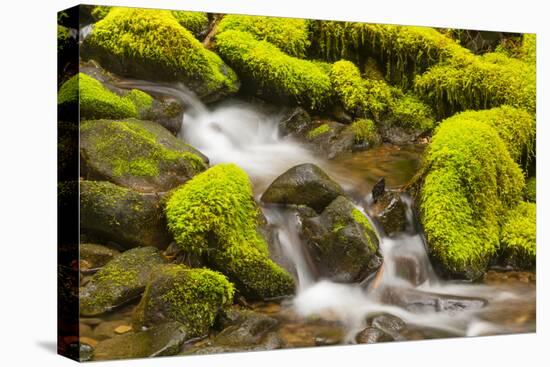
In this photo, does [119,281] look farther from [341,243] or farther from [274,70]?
[274,70]

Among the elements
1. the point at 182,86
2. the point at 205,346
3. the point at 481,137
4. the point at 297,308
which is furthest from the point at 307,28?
the point at 205,346

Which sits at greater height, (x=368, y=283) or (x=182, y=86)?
(x=182, y=86)

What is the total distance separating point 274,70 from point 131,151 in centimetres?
128

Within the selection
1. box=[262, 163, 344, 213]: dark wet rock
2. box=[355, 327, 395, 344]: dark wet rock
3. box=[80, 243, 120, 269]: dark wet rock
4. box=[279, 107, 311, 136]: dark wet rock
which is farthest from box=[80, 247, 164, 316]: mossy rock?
box=[355, 327, 395, 344]: dark wet rock

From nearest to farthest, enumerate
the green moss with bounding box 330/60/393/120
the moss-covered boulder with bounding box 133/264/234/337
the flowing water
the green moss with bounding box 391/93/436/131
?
the moss-covered boulder with bounding box 133/264/234/337 < the flowing water < the green moss with bounding box 330/60/393/120 < the green moss with bounding box 391/93/436/131

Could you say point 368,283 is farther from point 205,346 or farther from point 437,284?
point 205,346

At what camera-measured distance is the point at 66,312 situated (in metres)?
5.55

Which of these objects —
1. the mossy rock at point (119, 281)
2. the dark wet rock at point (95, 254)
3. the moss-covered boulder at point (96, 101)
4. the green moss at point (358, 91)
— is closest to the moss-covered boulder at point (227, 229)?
the mossy rock at point (119, 281)

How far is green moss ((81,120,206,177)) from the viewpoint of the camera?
556 cm

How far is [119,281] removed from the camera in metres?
5.51

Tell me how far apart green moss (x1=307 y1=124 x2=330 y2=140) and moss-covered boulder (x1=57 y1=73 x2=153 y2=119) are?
124 centimetres

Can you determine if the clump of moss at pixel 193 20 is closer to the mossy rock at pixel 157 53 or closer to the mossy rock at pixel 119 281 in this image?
the mossy rock at pixel 157 53

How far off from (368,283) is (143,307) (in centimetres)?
174

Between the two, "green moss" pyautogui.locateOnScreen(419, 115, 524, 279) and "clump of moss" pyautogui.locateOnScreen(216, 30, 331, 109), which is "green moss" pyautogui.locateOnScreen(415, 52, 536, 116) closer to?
"green moss" pyautogui.locateOnScreen(419, 115, 524, 279)
